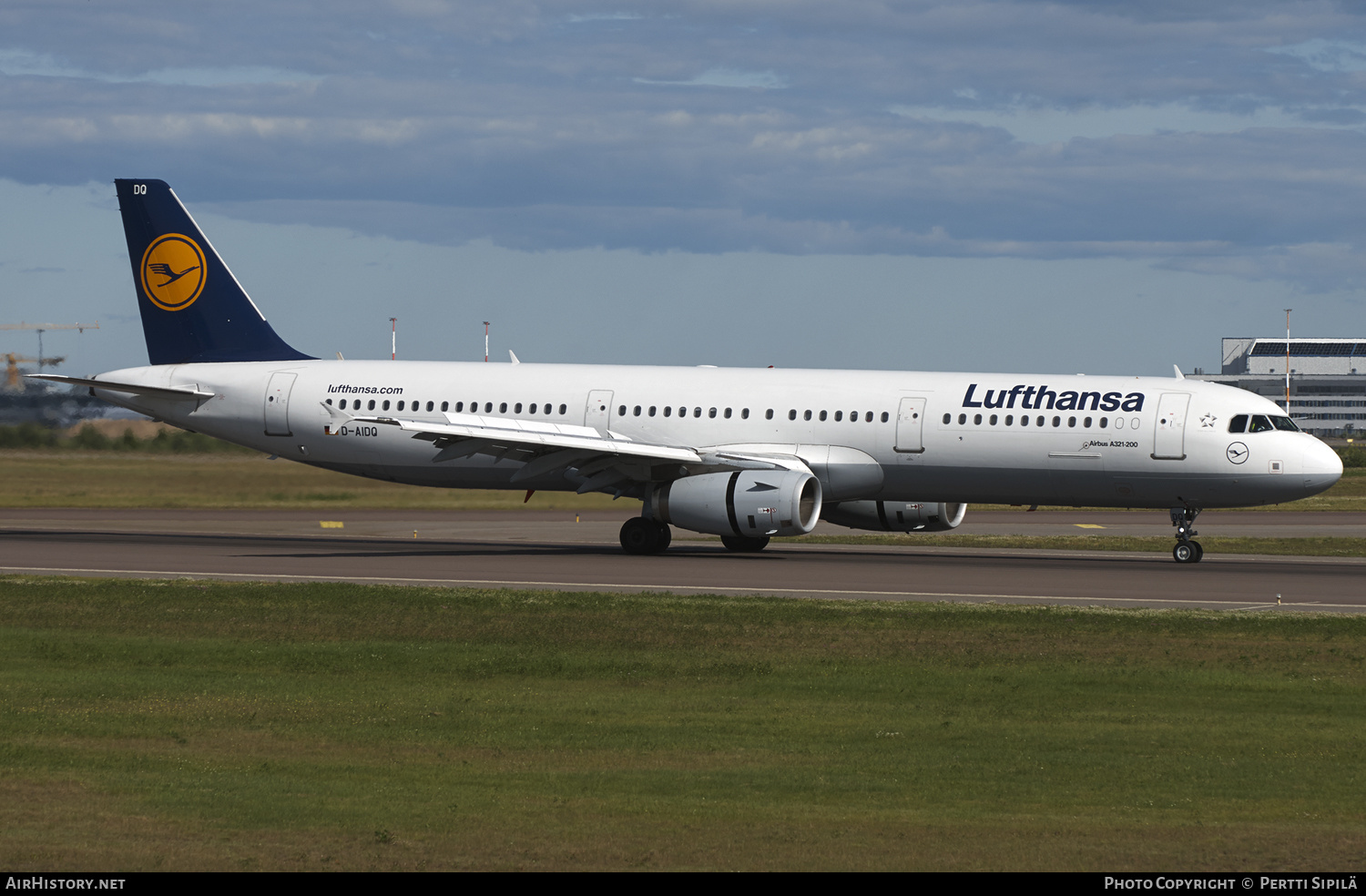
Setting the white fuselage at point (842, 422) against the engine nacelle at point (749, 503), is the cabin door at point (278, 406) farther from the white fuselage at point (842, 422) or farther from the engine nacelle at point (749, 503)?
the engine nacelle at point (749, 503)

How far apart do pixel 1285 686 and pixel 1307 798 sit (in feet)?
18.2

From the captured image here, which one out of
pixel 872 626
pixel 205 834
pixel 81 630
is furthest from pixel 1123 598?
pixel 205 834

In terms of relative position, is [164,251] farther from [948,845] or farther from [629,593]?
[948,845]

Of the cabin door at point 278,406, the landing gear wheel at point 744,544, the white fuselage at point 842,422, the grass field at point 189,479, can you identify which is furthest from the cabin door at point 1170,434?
the cabin door at point 278,406

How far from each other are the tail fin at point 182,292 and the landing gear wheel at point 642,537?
1083cm

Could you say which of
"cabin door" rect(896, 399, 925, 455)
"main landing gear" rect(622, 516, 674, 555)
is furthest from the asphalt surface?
"cabin door" rect(896, 399, 925, 455)

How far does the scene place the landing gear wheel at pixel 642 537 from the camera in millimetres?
34812

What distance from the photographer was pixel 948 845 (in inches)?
379

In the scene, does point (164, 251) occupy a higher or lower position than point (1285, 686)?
higher

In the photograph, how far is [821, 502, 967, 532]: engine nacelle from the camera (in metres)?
36.4

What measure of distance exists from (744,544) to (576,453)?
4.60 metres

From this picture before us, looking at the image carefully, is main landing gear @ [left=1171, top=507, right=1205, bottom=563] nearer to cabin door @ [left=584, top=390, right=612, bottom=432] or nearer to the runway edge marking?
the runway edge marking

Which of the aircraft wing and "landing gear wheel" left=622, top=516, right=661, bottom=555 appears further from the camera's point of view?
"landing gear wheel" left=622, top=516, right=661, bottom=555

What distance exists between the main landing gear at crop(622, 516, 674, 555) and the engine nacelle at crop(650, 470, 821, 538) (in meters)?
1.38
